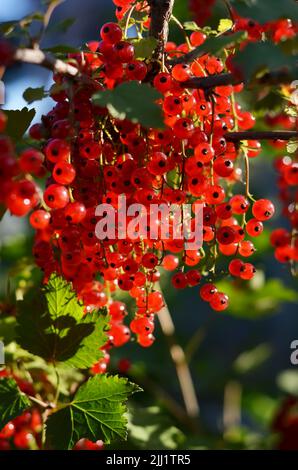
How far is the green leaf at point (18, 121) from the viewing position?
1.12 meters

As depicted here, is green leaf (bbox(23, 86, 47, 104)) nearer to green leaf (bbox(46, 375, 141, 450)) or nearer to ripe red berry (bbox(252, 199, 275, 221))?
ripe red berry (bbox(252, 199, 275, 221))

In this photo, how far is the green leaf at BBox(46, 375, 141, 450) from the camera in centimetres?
117

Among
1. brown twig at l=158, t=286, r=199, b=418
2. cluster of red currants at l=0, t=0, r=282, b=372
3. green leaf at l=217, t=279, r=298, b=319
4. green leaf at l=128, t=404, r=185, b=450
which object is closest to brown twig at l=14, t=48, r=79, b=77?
cluster of red currants at l=0, t=0, r=282, b=372

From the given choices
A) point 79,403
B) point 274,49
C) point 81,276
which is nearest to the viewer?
point 274,49

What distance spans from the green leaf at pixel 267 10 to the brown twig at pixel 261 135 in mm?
196

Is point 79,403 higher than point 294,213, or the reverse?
point 294,213

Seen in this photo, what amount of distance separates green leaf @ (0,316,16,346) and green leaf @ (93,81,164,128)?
701 mm

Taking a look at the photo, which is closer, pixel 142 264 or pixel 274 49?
pixel 274 49

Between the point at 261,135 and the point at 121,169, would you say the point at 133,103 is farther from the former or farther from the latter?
the point at 261,135

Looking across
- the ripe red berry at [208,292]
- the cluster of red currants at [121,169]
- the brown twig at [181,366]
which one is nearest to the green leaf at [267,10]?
the cluster of red currants at [121,169]

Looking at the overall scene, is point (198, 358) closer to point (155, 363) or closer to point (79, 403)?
point (155, 363)

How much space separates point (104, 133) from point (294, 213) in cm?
38

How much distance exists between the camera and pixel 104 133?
1.06 metres
